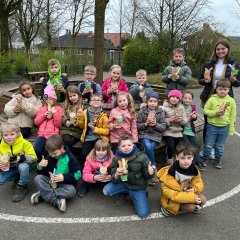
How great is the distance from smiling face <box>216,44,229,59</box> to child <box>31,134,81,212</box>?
327cm

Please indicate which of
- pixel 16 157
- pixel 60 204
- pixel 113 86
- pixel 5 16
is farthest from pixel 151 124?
pixel 5 16

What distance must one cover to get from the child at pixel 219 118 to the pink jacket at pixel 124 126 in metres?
1.38

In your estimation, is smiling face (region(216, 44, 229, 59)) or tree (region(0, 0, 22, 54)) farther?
tree (region(0, 0, 22, 54))

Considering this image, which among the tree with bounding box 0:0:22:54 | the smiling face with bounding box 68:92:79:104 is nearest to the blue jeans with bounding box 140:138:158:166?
the smiling face with bounding box 68:92:79:104

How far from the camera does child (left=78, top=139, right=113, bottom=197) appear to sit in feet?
13.7

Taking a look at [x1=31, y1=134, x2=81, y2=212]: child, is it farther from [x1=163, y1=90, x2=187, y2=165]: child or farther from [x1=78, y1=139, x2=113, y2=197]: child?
[x1=163, y1=90, x2=187, y2=165]: child

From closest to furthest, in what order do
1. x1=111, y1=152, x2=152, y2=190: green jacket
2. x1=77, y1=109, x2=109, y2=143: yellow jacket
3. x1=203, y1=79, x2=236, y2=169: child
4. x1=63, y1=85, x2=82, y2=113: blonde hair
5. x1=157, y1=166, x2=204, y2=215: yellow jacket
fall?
1. x1=157, y1=166, x2=204, y2=215: yellow jacket
2. x1=111, y1=152, x2=152, y2=190: green jacket
3. x1=77, y1=109, x2=109, y2=143: yellow jacket
4. x1=63, y1=85, x2=82, y2=113: blonde hair
5. x1=203, y1=79, x2=236, y2=169: child

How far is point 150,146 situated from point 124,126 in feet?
1.68

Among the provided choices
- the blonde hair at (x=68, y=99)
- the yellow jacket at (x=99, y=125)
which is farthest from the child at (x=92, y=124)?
the blonde hair at (x=68, y=99)

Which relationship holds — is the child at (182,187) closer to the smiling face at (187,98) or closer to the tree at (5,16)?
the smiling face at (187,98)

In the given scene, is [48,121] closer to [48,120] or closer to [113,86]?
[48,120]

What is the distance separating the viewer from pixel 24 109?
16.6 feet

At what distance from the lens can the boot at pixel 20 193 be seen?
4.14 metres

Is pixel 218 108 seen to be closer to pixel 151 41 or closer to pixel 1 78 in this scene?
→ pixel 1 78
